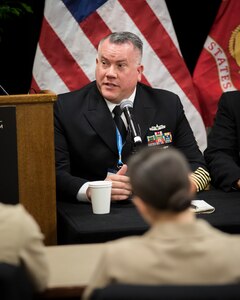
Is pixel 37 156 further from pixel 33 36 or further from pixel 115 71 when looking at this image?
pixel 33 36

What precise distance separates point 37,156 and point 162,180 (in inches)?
63.5

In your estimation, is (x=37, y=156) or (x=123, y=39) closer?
(x=37, y=156)

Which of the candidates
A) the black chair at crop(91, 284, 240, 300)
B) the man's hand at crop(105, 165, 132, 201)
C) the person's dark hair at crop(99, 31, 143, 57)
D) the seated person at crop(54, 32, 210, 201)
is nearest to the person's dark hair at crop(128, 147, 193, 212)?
the black chair at crop(91, 284, 240, 300)

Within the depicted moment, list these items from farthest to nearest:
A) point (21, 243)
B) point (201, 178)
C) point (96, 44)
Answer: point (96, 44)
point (201, 178)
point (21, 243)

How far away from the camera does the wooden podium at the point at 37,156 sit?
373cm

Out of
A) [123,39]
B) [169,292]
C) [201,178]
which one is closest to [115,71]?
[123,39]

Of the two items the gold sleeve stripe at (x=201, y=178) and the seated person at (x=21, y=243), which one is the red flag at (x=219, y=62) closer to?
the gold sleeve stripe at (x=201, y=178)

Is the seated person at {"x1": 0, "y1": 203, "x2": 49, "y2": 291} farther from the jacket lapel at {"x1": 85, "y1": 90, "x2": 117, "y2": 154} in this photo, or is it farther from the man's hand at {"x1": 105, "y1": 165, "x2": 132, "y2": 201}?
the jacket lapel at {"x1": 85, "y1": 90, "x2": 117, "y2": 154}

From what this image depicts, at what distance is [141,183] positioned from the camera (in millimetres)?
2299

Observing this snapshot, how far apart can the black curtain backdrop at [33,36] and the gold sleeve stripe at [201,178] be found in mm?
1655

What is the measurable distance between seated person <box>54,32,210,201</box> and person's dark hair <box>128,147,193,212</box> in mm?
1936

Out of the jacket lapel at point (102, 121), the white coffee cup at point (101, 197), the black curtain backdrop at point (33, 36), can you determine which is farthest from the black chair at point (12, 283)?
the black curtain backdrop at point (33, 36)

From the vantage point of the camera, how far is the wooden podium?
12.2 ft

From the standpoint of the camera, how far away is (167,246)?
224 cm
